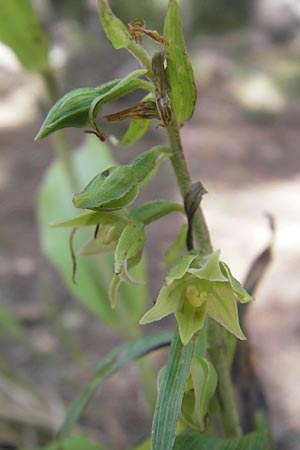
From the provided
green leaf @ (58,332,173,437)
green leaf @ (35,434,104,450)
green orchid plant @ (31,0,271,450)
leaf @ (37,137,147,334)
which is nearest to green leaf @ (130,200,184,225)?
green orchid plant @ (31,0,271,450)

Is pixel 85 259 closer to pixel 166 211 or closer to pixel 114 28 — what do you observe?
Answer: pixel 166 211

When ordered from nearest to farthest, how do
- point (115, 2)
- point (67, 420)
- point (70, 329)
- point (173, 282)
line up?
point (173, 282) → point (67, 420) → point (70, 329) → point (115, 2)

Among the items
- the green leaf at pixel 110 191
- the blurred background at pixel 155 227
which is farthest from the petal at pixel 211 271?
the blurred background at pixel 155 227

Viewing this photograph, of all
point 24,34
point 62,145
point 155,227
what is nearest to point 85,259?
point 62,145

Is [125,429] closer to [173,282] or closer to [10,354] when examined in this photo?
[10,354]

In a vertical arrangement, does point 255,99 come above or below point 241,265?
above

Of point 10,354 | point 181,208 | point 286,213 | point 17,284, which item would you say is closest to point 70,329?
point 10,354
